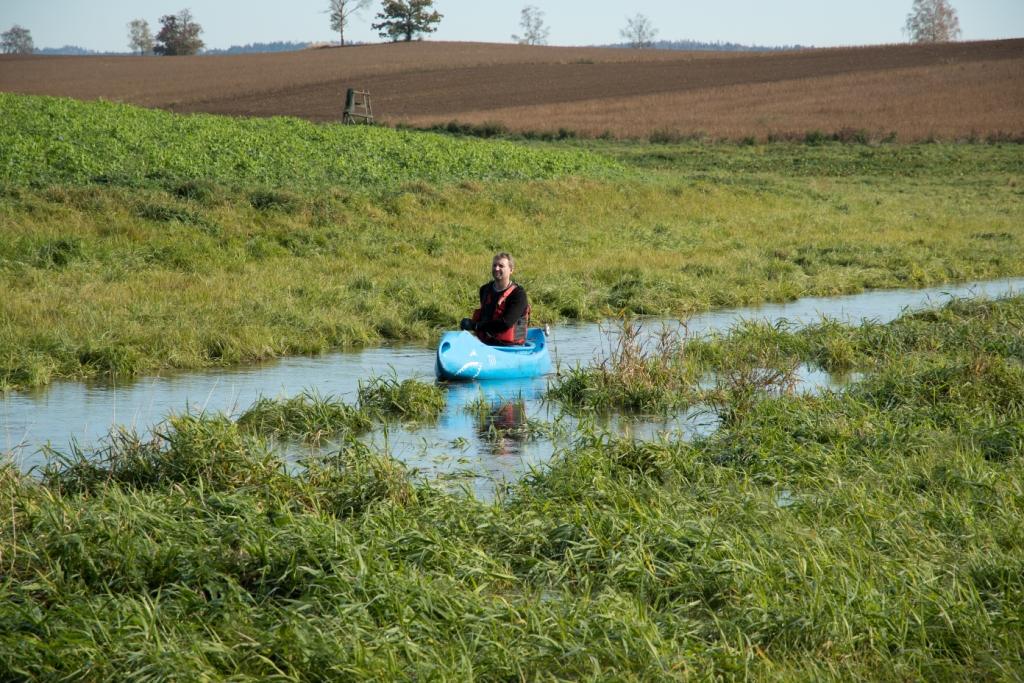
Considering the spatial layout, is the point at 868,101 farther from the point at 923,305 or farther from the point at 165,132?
the point at 923,305

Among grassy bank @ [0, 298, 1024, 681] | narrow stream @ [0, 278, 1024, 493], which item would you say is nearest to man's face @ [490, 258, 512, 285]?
narrow stream @ [0, 278, 1024, 493]

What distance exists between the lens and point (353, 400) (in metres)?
11.3

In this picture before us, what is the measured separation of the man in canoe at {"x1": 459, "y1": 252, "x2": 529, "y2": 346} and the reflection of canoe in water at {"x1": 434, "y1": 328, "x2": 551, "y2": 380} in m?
0.24

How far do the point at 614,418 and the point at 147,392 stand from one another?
4.47 m

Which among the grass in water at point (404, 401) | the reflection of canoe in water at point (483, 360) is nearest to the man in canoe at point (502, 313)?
the reflection of canoe in water at point (483, 360)

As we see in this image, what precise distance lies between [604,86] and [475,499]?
67.7 meters

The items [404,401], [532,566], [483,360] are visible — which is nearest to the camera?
[532,566]

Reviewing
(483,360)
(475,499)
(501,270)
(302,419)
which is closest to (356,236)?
(501,270)

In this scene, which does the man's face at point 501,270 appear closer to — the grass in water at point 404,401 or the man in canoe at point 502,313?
the man in canoe at point 502,313

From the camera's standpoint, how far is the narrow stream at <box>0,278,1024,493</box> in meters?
9.16

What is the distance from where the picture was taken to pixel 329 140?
30.7m

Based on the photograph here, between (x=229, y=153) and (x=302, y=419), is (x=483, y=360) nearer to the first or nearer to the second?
(x=302, y=419)

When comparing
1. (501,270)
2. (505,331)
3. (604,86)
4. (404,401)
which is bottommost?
(404,401)

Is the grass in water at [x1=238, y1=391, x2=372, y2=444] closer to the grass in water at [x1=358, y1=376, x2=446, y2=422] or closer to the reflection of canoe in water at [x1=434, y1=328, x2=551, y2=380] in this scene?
the grass in water at [x1=358, y1=376, x2=446, y2=422]
